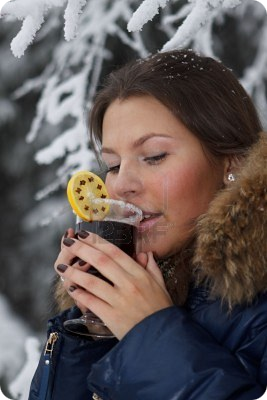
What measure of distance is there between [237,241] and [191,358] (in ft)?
1.06

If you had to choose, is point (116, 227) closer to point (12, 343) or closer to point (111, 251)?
point (111, 251)

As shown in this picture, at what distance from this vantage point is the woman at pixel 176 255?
135 cm

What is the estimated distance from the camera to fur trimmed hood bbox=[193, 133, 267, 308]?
1.46m

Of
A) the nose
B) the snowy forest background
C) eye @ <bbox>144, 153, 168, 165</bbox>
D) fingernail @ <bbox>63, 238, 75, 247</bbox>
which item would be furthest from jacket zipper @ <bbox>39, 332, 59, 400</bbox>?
the snowy forest background

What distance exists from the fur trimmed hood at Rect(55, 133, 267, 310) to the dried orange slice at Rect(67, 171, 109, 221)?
297 millimetres

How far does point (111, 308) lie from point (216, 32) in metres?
1.92

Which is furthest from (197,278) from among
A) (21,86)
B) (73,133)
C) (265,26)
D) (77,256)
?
(21,86)

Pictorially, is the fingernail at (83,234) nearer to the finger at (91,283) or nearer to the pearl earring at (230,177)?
the finger at (91,283)

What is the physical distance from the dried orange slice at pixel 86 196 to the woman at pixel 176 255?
61mm

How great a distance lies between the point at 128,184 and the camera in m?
1.76

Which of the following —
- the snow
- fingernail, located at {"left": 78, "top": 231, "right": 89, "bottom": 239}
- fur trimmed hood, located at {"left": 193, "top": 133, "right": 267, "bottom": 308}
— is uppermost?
fingernail, located at {"left": 78, "top": 231, "right": 89, "bottom": 239}

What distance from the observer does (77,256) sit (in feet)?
5.32

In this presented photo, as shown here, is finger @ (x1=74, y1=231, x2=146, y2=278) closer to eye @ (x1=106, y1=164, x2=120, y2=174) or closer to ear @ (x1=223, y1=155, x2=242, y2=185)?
eye @ (x1=106, y1=164, x2=120, y2=174)

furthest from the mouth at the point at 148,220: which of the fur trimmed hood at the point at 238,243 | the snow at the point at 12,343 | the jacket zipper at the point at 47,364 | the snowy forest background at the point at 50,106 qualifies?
the snow at the point at 12,343
